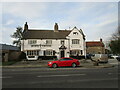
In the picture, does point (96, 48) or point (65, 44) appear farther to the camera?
point (96, 48)

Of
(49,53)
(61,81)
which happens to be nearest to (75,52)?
(49,53)

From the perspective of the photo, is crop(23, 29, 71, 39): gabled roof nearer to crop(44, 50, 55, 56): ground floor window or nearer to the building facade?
crop(44, 50, 55, 56): ground floor window

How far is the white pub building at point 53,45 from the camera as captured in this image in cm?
4144

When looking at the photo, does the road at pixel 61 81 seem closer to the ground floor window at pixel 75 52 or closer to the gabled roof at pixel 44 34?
the ground floor window at pixel 75 52

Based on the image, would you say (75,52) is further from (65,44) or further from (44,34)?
(44,34)

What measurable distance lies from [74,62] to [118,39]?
128ft

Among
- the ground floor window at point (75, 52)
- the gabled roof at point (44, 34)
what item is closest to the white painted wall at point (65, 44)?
the ground floor window at point (75, 52)

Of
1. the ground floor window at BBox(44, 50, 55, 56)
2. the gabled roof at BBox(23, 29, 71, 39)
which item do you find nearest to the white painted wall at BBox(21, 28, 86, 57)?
the ground floor window at BBox(44, 50, 55, 56)

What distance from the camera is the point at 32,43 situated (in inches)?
1644

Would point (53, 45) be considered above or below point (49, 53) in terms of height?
above

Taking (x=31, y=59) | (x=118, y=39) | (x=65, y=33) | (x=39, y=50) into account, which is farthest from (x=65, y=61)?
(x=118, y=39)

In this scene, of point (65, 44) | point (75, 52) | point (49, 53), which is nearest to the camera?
point (49, 53)

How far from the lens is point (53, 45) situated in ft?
139

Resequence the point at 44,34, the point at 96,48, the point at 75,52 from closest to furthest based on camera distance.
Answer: the point at 75,52
the point at 44,34
the point at 96,48
